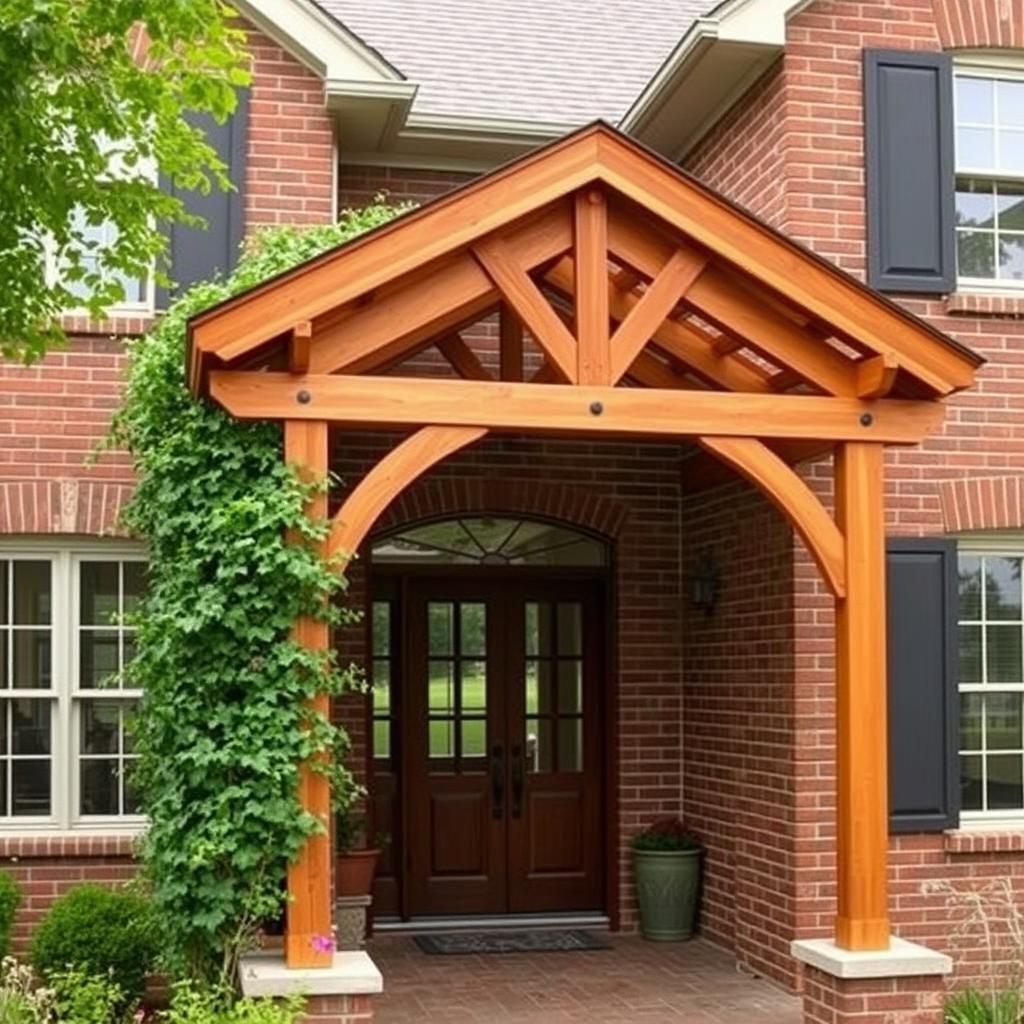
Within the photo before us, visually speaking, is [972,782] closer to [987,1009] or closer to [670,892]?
[987,1009]

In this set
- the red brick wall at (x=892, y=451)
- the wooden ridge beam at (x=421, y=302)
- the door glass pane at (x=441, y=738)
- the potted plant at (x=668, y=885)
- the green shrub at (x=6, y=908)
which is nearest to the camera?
the wooden ridge beam at (x=421, y=302)

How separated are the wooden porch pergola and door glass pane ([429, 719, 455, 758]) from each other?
4.00 meters

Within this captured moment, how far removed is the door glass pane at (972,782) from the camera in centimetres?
902

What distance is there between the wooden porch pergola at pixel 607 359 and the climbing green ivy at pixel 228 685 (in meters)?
0.14

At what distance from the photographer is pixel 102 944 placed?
26.7 ft

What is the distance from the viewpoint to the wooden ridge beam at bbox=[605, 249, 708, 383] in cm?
704

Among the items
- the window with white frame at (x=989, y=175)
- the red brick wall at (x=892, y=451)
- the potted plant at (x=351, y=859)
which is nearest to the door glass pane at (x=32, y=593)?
the potted plant at (x=351, y=859)

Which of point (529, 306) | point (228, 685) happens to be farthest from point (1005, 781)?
point (228, 685)

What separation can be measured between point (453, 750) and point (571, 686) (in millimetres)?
974

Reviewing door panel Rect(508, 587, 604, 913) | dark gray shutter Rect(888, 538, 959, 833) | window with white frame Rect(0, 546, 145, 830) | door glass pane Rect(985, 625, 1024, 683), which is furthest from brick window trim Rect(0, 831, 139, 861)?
door glass pane Rect(985, 625, 1024, 683)

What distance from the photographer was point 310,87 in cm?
945

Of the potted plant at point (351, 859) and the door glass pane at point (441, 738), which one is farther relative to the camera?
the door glass pane at point (441, 738)

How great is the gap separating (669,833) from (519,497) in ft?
8.17

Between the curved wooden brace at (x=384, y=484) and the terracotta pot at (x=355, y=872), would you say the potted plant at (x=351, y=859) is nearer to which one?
the terracotta pot at (x=355, y=872)
